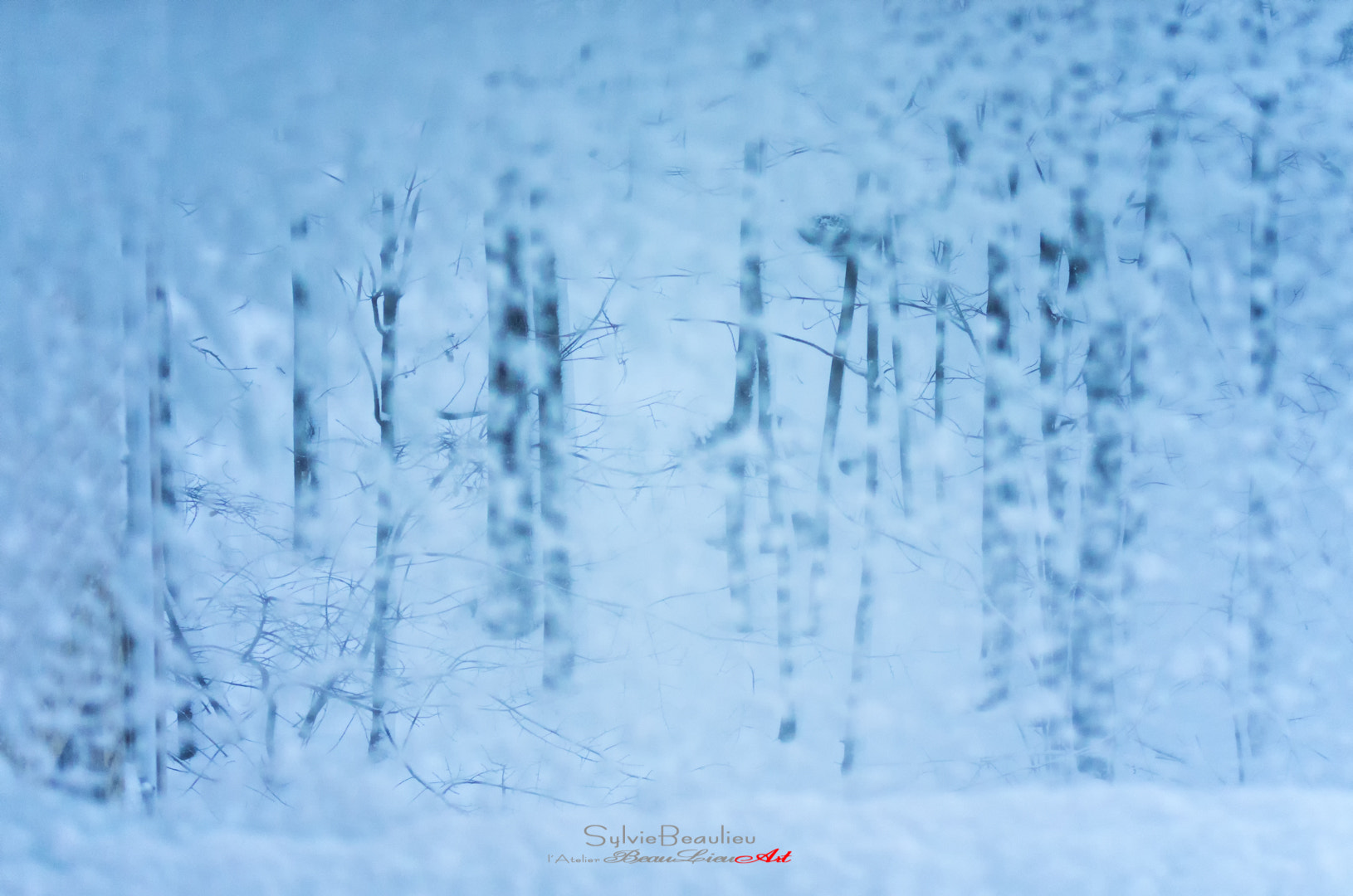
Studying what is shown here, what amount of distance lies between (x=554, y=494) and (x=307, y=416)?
0.57ft

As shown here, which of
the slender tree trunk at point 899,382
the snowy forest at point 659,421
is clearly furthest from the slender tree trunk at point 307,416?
the slender tree trunk at point 899,382

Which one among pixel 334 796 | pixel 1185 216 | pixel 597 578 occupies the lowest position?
pixel 334 796

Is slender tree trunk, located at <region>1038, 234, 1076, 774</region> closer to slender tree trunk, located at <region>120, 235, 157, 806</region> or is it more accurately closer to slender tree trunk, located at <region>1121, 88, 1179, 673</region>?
slender tree trunk, located at <region>1121, 88, 1179, 673</region>

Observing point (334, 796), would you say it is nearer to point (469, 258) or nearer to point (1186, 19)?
point (469, 258)

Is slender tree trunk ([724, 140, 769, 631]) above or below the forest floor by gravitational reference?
above

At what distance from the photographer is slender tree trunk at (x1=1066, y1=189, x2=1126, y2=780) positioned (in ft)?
1.78

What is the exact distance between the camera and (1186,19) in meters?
0.55

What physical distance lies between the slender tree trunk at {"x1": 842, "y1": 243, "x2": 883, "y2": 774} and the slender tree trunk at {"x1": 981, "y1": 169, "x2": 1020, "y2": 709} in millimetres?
74

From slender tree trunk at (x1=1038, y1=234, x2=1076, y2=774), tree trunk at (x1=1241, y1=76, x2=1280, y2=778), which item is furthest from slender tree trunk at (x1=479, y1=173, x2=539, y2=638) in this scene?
tree trunk at (x1=1241, y1=76, x2=1280, y2=778)

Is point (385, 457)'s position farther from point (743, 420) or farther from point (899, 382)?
point (899, 382)

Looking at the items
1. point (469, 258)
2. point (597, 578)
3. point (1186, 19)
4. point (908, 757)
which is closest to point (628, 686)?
point (597, 578)

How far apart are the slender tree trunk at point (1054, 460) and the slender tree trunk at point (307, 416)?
1.60 ft

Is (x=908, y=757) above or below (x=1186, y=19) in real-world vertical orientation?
below

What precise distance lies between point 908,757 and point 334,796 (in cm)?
39
